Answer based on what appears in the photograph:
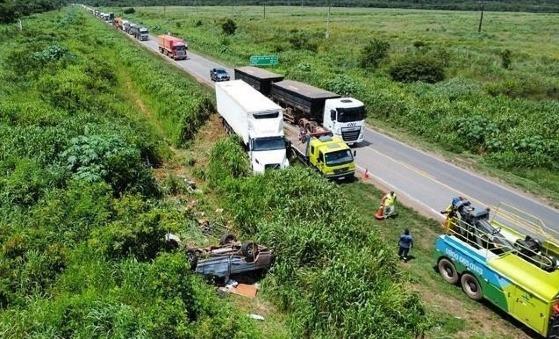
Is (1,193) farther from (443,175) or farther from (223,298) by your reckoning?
(443,175)

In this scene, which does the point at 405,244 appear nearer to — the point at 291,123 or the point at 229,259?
the point at 229,259

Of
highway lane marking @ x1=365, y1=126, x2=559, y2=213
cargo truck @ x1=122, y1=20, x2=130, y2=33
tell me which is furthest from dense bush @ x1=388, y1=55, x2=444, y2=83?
cargo truck @ x1=122, y1=20, x2=130, y2=33

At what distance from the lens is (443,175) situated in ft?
87.2

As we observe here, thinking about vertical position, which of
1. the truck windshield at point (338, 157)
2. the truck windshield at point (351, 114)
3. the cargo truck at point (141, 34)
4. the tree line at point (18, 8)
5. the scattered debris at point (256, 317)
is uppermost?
the tree line at point (18, 8)

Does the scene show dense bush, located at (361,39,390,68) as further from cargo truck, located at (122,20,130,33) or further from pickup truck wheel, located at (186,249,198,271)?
cargo truck, located at (122,20,130,33)

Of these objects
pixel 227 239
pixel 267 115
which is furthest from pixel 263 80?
pixel 227 239

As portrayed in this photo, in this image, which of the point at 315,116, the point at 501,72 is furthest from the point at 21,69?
the point at 501,72

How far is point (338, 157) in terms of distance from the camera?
2473 cm

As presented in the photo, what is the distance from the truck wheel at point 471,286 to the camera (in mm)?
15352

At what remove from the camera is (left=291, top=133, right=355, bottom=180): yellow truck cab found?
80.4ft

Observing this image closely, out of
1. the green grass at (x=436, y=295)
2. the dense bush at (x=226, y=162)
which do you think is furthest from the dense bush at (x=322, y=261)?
the dense bush at (x=226, y=162)

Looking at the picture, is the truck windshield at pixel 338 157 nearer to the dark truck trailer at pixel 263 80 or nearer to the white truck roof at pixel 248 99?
the white truck roof at pixel 248 99

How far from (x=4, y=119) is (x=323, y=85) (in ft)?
89.1

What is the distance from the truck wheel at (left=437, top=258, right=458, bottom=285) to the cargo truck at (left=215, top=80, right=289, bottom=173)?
1009 centimetres
